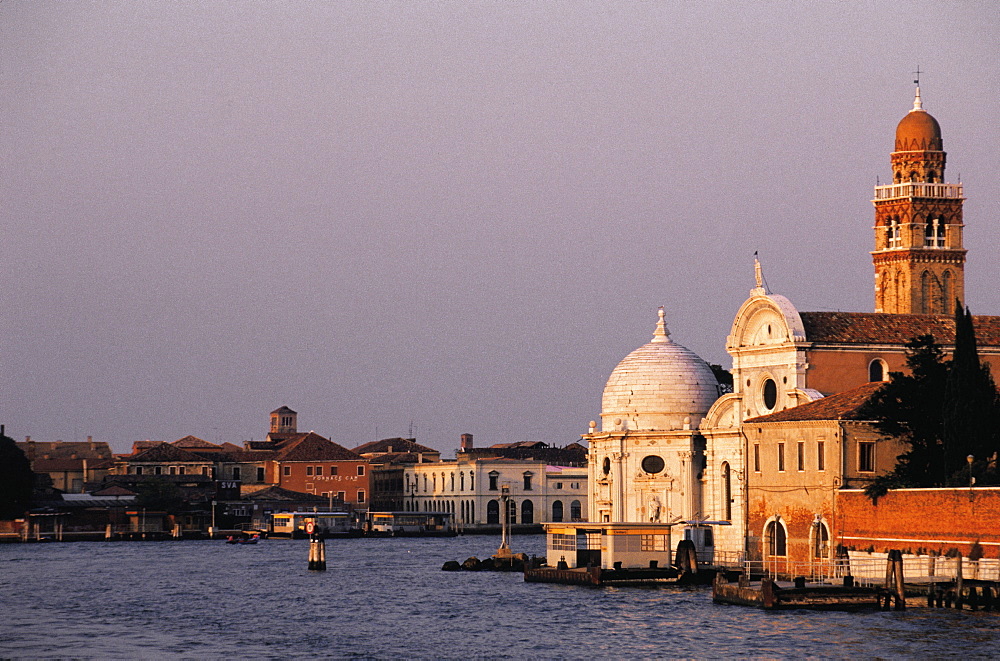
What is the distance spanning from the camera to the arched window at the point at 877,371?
188 ft

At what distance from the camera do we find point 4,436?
9719 cm

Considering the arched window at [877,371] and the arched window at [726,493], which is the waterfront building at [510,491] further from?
the arched window at [877,371]

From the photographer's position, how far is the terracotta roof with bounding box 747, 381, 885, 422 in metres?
51.3

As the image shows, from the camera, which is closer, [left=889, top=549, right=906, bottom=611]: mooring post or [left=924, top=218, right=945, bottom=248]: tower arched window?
[left=889, top=549, right=906, bottom=611]: mooring post

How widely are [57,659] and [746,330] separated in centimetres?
2953

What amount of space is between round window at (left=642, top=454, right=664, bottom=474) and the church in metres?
0.04

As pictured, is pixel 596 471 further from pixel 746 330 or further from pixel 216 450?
pixel 216 450

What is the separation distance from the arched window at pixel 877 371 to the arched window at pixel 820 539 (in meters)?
7.40

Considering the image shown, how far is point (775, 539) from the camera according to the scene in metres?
54.5

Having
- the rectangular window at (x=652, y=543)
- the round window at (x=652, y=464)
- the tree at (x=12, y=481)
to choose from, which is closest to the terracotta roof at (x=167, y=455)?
the tree at (x=12, y=481)

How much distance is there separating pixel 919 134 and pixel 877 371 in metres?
16.5

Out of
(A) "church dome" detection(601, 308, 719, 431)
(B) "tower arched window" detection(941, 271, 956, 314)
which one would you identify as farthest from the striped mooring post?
(B) "tower arched window" detection(941, 271, 956, 314)

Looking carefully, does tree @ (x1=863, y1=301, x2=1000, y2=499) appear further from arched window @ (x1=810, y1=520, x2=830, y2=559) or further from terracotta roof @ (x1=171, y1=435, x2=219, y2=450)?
terracotta roof @ (x1=171, y1=435, x2=219, y2=450)

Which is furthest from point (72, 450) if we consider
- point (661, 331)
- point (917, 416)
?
point (917, 416)
